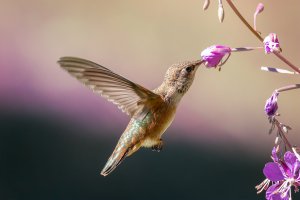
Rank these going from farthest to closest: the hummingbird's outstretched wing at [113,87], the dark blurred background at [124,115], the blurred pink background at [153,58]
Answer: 1. the blurred pink background at [153,58]
2. the dark blurred background at [124,115]
3. the hummingbird's outstretched wing at [113,87]

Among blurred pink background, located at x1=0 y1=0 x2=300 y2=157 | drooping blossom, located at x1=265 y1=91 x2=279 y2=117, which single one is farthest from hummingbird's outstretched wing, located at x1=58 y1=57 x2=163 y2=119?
blurred pink background, located at x1=0 y1=0 x2=300 y2=157

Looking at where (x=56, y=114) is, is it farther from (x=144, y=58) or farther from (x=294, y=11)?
(x=294, y=11)

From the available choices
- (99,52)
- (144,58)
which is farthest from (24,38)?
(144,58)

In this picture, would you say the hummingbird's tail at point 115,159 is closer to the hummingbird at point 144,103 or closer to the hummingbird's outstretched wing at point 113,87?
the hummingbird at point 144,103

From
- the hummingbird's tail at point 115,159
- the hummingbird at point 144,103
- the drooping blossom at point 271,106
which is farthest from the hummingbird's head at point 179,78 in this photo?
the drooping blossom at point 271,106

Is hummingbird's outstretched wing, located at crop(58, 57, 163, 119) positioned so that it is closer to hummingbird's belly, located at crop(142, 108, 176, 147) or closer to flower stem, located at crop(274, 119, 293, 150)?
hummingbird's belly, located at crop(142, 108, 176, 147)

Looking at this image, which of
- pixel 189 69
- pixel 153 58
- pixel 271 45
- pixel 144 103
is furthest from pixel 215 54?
pixel 153 58

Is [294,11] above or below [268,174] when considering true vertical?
above
